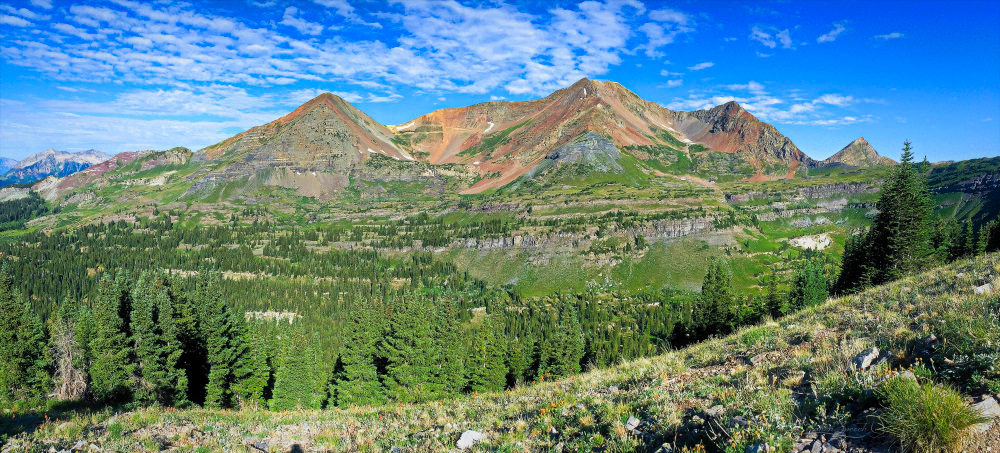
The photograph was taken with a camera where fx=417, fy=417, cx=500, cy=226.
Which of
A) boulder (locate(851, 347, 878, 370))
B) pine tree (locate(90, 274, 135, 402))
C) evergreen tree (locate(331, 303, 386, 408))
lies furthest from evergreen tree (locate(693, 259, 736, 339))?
pine tree (locate(90, 274, 135, 402))

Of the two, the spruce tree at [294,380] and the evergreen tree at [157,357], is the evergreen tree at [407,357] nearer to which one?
the spruce tree at [294,380]

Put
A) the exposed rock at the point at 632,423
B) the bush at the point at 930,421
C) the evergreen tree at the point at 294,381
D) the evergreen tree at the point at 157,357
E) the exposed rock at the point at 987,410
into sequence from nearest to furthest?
the bush at the point at 930,421 < the exposed rock at the point at 987,410 < the exposed rock at the point at 632,423 < the evergreen tree at the point at 157,357 < the evergreen tree at the point at 294,381

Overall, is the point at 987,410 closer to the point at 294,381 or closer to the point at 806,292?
the point at 294,381

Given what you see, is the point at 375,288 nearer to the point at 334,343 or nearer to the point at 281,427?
the point at 334,343

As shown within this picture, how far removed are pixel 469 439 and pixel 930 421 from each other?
950 centimetres

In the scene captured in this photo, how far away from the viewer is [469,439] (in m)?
11.6

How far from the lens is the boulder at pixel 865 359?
31.7 ft

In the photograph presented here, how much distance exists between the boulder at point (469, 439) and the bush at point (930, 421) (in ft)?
28.9

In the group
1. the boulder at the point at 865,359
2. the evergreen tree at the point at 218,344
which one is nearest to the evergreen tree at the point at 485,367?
the evergreen tree at the point at 218,344

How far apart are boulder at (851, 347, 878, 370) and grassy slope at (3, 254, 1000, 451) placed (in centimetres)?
30

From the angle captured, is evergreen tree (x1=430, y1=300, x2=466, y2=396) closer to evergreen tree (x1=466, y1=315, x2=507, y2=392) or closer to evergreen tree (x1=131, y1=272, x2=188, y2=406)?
evergreen tree (x1=466, y1=315, x2=507, y2=392)

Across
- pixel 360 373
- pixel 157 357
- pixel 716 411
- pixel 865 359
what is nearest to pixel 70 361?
pixel 157 357

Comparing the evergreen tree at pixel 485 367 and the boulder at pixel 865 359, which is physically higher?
the boulder at pixel 865 359

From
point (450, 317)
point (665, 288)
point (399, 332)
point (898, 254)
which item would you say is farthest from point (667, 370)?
point (665, 288)
